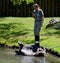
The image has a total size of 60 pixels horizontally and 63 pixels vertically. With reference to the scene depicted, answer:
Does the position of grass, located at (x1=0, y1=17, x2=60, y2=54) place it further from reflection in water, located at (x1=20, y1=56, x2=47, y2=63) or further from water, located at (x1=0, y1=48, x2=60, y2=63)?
reflection in water, located at (x1=20, y1=56, x2=47, y2=63)

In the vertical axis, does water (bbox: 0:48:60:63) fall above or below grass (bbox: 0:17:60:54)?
below

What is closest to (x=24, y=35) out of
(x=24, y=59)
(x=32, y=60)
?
(x=24, y=59)

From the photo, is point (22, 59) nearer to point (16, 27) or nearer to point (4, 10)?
point (16, 27)

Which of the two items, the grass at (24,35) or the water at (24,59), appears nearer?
the water at (24,59)

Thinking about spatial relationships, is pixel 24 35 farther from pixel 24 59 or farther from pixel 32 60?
pixel 32 60

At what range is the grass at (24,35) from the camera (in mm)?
20634

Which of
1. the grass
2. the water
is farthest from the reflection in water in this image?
the grass

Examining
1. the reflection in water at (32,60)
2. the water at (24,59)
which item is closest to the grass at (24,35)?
the water at (24,59)

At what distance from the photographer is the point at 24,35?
23.4m

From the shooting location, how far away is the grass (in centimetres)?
2063

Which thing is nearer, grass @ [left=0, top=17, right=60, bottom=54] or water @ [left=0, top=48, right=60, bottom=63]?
water @ [left=0, top=48, right=60, bottom=63]

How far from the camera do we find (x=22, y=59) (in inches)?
679

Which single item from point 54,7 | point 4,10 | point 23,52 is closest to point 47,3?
point 54,7

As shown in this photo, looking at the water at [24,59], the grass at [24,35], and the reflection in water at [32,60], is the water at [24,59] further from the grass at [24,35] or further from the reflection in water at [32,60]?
the grass at [24,35]
